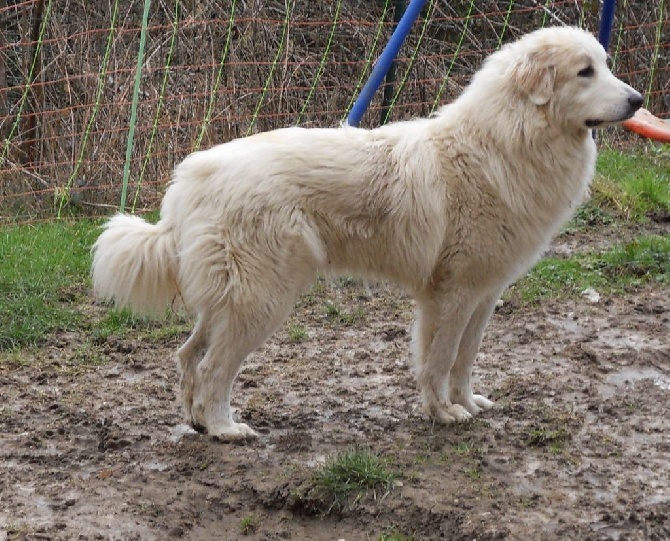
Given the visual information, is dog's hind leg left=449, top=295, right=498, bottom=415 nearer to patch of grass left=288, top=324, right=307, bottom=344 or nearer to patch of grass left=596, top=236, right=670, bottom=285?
patch of grass left=288, top=324, right=307, bottom=344

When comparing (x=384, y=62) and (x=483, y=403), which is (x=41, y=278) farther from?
(x=483, y=403)

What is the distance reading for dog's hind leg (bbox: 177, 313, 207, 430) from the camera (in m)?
4.44

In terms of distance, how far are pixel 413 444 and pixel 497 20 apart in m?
7.08

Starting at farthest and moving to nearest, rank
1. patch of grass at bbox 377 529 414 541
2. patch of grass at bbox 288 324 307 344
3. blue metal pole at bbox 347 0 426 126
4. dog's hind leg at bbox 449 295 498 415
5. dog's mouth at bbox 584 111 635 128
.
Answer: blue metal pole at bbox 347 0 426 126 < patch of grass at bbox 288 324 307 344 < dog's hind leg at bbox 449 295 498 415 < dog's mouth at bbox 584 111 635 128 < patch of grass at bbox 377 529 414 541

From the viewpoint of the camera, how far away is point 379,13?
32.4 feet

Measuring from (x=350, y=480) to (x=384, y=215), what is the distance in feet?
3.90

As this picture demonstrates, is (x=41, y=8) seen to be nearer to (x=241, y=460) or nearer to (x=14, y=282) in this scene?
(x=14, y=282)

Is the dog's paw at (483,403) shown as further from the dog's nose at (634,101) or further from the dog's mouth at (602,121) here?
the dog's nose at (634,101)

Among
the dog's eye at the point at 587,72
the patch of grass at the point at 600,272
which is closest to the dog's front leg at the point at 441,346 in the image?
the dog's eye at the point at 587,72

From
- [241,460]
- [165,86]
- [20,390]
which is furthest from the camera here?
[165,86]

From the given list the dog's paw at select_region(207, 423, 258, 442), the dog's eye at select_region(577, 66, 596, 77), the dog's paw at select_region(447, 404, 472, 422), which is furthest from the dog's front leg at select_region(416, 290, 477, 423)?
the dog's eye at select_region(577, 66, 596, 77)

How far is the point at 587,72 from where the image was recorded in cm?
438

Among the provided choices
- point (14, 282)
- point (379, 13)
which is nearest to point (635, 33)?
point (379, 13)

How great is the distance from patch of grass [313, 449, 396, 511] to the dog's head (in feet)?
5.61
